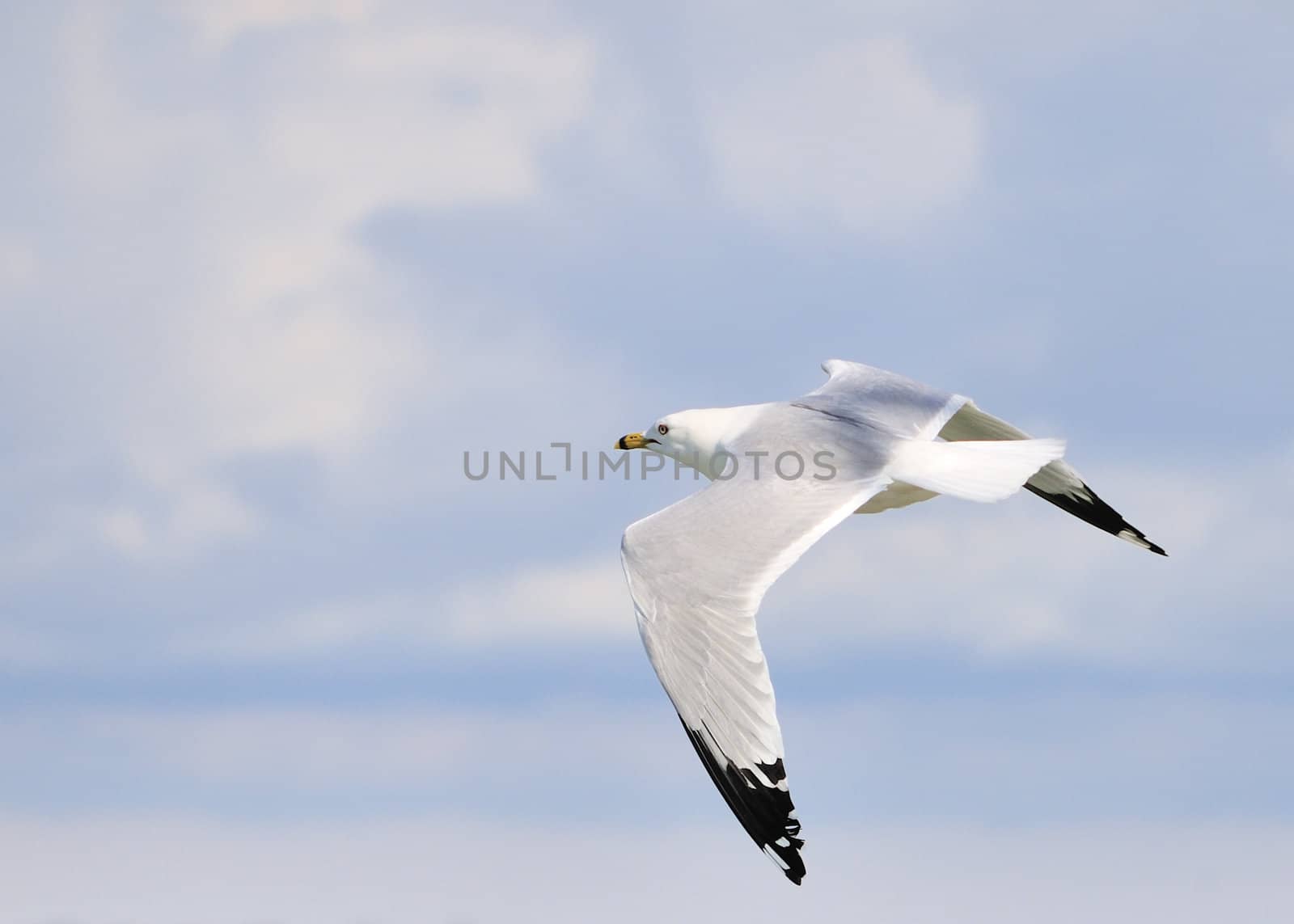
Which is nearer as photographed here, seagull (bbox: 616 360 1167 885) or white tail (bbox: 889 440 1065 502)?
seagull (bbox: 616 360 1167 885)

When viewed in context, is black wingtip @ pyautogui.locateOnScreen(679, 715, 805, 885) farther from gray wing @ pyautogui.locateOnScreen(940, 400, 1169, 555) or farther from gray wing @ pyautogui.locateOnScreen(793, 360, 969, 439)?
gray wing @ pyautogui.locateOnScreen(940, 400, 1169, 555)

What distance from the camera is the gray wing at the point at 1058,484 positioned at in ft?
31.0

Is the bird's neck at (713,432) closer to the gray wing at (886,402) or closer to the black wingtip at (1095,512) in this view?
the gray wing at (886,402)

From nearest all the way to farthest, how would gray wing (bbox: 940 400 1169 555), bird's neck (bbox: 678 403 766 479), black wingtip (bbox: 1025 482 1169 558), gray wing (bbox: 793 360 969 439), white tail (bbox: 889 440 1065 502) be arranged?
white tail (bbox: 889 440 1065 502) → gray wing (bbox: 793 360 969 439) → bird's neck (bbox: 678 403 766 479) → gray wing (bbox: 940 400 1169 555) → black wingtip (bbox: 1025 482 1169 558)

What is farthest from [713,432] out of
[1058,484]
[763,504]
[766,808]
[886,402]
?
[766,808]

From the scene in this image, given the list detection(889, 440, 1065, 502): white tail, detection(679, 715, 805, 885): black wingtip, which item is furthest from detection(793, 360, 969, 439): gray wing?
detection(679, 715, 805, 885): black wingtip

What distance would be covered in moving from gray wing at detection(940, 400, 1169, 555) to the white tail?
38.2 inches

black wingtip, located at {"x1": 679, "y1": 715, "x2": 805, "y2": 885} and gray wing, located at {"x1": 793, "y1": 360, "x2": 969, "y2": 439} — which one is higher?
gray wing, located at {"x1": 793, "y1": 360, "x2": 969, "y2": 439}

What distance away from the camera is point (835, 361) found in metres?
10.4

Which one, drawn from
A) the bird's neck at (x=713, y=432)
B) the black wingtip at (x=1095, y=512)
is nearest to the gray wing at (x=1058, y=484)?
the black wingtip at (x=1095, y=512)

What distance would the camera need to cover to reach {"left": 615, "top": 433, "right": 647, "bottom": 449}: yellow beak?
391 inches

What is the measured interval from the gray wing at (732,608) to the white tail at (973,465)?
25 centimetres

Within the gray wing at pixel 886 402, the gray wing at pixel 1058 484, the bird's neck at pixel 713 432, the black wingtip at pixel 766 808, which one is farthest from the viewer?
the gray wing at pixel 1058 484

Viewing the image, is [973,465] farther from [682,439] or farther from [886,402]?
[682,439]
